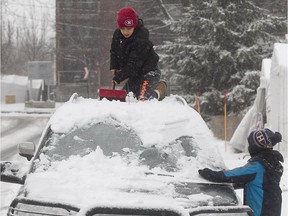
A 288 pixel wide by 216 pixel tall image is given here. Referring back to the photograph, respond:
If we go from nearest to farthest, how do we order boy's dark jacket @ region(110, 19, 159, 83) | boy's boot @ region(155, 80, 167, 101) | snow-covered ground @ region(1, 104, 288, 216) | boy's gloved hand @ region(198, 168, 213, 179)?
boy's gloved hand @ region(198, 168, 213, 179) < boy's boot @ region(155, 80, 167, 101) < boy's dark jacket @ region(110, 19, 159, 83) < snow-covered ground @ region(1, 104, 288, 216)

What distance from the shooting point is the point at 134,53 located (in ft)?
21.6

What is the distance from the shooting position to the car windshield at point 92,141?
4.29 m

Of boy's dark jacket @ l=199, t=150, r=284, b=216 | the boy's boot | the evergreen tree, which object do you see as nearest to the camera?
boy's dark jacket @ l=199, t=150, r=284, b=216

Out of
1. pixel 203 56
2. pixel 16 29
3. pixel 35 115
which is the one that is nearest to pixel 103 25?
pixel 35 115

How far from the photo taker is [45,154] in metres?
4.33

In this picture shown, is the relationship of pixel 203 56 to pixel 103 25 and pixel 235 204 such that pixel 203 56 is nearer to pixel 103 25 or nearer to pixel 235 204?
pixel 235 204

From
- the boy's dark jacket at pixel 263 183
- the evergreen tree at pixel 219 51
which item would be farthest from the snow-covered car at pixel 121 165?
the evergreen tree at pixel 219 51

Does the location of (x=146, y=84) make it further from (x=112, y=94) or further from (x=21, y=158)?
(x=21, y=158)

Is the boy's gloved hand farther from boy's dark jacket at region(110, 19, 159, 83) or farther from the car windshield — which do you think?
boy's dark jacket at region(110, 19, 159, 83)

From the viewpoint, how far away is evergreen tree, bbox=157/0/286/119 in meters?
22.0

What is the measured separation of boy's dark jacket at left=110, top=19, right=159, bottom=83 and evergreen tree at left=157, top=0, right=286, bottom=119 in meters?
15.3

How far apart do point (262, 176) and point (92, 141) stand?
1.39 m

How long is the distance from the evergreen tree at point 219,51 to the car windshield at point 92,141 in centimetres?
1760

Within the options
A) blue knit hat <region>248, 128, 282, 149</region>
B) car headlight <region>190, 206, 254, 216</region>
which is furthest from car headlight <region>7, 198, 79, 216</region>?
blue knit hat <region>248, 128, 282, 149</region>
